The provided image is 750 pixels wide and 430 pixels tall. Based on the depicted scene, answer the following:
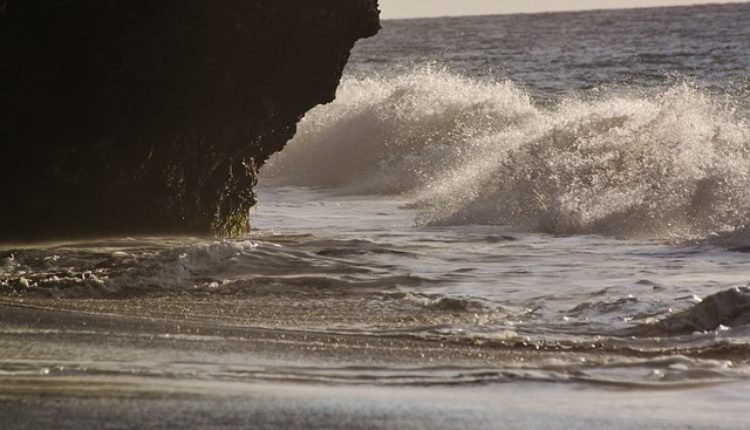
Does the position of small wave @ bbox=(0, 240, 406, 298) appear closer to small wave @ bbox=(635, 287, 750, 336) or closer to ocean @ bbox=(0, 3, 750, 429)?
ocean @ bbox=(0, 3, 750, 429)

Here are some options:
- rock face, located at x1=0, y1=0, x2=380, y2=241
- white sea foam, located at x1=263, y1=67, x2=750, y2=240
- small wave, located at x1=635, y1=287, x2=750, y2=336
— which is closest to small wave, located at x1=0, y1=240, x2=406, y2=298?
rock face, located at x1=0, y1=0, x2=380, y2=241

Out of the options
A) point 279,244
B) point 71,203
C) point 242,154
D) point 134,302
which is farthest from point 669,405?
point 242,154

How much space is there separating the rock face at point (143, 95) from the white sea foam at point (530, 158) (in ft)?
9.14

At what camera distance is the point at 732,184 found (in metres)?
12.4

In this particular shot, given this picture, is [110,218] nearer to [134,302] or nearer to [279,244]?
[279,244]

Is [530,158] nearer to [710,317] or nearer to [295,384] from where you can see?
[710,317]

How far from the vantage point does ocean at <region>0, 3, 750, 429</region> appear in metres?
5.08

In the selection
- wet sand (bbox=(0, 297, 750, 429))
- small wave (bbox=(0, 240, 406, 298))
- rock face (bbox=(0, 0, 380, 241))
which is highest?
rock face (bbox=(0, 0, 380, 241))

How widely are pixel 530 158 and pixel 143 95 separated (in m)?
6.45

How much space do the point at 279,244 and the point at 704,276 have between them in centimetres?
290

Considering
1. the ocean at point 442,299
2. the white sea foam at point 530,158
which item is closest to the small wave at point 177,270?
the ocean at point 442,299

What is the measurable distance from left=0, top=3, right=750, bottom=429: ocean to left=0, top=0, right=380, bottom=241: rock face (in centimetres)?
41

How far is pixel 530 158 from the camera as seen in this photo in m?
15.3

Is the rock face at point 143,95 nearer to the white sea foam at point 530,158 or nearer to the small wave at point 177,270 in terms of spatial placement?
the small wave at point 177,270
